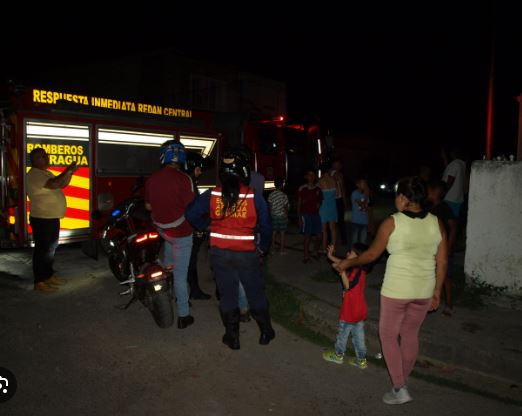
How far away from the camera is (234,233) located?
4.75 meters

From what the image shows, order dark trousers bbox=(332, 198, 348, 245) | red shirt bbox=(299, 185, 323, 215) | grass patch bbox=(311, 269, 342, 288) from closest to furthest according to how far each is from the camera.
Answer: grass patch bbox=(311, 269, 342, 288)
red shirt bbox=(299, 185, 323, 215)
dark trousers bbox=(332, 198, 348, 245)

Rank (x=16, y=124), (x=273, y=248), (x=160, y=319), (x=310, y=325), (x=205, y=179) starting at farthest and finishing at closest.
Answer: (x=205, y=179)
(x=273, y=248)
(x=16, y=124)
(x=310, y=325)
(x=160, y=319)

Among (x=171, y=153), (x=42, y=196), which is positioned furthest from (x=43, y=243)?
(x=171, y=153)

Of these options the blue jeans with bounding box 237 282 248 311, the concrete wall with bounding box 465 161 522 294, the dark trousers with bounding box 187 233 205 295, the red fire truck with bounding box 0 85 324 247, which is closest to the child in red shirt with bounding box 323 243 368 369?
the blue jeans with bounding box 237 282 248 311

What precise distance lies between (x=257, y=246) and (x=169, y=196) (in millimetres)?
1207

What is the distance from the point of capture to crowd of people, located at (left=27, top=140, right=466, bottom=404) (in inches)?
149

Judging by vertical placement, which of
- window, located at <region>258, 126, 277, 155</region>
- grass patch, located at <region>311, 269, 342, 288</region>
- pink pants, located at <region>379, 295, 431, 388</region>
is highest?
window, located at <region>258, 126, 277, 155</region>

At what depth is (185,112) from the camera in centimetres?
1050

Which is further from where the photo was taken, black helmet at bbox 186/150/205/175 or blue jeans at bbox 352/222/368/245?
blue jeans at bbox 352/222/368/245

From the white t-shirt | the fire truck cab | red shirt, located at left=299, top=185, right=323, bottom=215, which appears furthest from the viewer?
red shirt, located at left=299, top=185, right=323, bottom=215

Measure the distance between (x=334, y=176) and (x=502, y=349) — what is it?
5166 millimetres

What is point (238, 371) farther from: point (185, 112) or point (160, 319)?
point (185, 112)

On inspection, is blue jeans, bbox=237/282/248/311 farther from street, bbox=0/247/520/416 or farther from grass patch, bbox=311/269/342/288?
grass patch, bbox=311/269/342/288

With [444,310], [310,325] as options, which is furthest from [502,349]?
[310,325]
